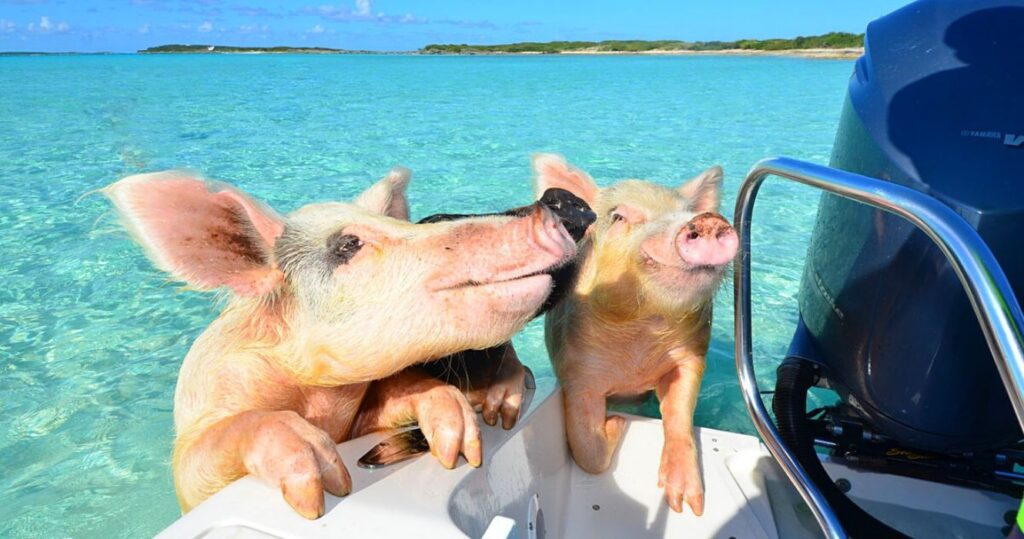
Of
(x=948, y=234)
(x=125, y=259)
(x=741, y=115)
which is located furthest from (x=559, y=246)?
(x=741, y=115)

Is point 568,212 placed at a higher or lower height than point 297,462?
higher

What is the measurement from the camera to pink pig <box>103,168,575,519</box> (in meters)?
1.75

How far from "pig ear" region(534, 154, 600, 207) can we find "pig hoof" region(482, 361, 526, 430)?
106cm

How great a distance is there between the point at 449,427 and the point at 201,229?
883mm

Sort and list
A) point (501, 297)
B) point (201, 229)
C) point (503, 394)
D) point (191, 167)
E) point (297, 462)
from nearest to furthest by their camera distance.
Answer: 1. point (297, 462)
2. point (501, 297)
3. point (201, 229)
4. point (503, 394)
5. point (191, 167)

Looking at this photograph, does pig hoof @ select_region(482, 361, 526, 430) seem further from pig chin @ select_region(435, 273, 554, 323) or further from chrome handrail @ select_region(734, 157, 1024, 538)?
chrome handrail @ select_region(734, 157, 1024, 538)

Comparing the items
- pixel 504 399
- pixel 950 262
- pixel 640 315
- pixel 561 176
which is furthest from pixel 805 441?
pixel 561 176

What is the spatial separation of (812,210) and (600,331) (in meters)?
5.82

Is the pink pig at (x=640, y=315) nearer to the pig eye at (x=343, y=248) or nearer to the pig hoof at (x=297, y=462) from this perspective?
the pig eye at (x=343, y=248)

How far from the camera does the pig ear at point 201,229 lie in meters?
1.87

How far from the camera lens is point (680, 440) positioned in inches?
101

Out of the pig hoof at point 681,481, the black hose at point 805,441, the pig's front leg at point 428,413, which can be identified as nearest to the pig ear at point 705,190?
the black hose at point 805,441

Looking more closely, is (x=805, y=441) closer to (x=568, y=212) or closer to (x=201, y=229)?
(x=568, y=212)

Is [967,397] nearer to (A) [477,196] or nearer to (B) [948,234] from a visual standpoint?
(B) [948,234]
